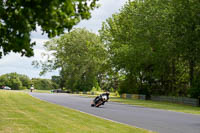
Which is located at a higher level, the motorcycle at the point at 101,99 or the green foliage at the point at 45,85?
the green foliage at the point at 45,85

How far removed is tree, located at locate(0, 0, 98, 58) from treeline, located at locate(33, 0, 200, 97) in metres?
35.2

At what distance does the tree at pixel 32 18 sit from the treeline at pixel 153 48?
116 ft

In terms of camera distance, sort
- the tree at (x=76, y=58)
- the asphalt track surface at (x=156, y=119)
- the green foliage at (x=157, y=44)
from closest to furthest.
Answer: the asphalt track surface at (x=156, y=119) → the green foliage at (x=157, y=44) → the tree at (x=76, y=58)

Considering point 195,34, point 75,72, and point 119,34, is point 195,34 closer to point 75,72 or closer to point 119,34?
point 119,34

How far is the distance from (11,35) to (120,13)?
205 ft

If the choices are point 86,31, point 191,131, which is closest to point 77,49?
point 86,31

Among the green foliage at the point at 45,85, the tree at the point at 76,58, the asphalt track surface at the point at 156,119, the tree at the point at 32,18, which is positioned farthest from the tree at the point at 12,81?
the tree at the point at 32,18

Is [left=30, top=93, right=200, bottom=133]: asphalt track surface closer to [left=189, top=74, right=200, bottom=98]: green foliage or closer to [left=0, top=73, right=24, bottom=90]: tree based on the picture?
Result: [left=189, top=74, right=200, bottom=98]: green foliage

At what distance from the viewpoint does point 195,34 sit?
136ft

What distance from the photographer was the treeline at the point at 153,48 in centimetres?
4275

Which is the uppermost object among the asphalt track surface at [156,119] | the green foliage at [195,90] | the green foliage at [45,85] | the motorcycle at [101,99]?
the green foliage at [45,85]

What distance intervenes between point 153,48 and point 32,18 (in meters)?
49.4

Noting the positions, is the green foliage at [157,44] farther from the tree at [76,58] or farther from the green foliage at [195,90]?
the tree at [76,58]

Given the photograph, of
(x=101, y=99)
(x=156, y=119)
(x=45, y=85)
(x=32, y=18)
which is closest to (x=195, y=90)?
(x=101, y=99)
